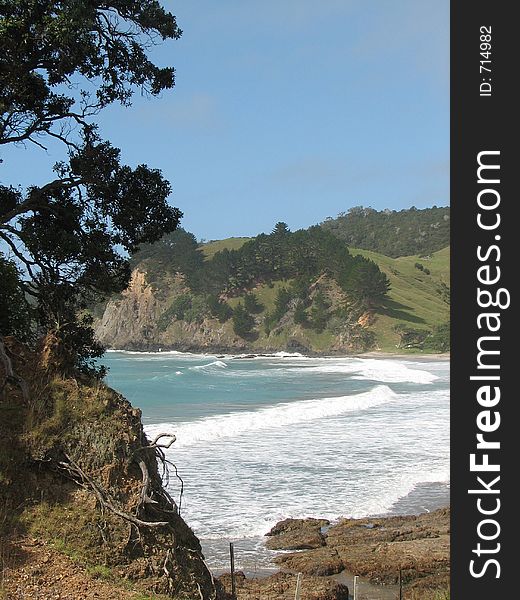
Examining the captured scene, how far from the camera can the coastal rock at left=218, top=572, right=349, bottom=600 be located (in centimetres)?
1065

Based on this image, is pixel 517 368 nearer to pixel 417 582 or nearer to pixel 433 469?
pixel 417 582

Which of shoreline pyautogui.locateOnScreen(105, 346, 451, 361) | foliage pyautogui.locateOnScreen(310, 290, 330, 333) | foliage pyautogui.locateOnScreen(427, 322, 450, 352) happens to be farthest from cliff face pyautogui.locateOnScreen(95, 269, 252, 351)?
foliage pyautogui.locateOnScreen(427, 322, 450, 352)

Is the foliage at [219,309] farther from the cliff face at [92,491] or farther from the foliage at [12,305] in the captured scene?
the cliff face at [92,491]

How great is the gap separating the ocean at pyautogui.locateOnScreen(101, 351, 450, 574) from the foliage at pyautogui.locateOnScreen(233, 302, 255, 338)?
67458 millimetres

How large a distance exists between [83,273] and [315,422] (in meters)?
23.3

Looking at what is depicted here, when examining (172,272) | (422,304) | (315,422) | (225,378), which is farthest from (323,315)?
(315,422)

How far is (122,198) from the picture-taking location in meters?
9.98

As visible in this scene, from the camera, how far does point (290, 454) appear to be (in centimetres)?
2366

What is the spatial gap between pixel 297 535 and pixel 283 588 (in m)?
3.23

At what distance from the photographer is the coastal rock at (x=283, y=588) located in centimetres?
1065

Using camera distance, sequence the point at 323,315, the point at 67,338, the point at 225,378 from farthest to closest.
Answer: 1. the point at 323,315
2. the point at 225,378
3. the point at 67,338

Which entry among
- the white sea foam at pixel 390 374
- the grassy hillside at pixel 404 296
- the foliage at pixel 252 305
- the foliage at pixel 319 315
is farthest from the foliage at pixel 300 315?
the white sea foam at pixel 390 374

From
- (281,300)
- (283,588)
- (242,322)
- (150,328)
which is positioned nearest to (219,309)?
(242,322)

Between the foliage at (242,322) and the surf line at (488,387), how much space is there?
370ft
